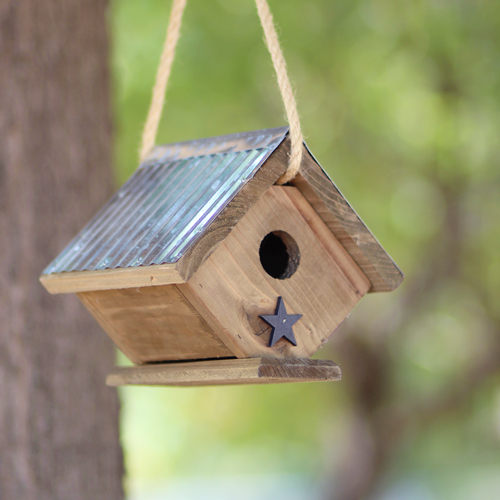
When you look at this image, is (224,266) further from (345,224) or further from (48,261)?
(48,261)

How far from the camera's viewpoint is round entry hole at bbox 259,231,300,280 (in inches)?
58.4

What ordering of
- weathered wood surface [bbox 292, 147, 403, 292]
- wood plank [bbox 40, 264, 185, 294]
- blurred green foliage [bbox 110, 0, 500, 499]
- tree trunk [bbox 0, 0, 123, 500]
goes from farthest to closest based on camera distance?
blurred green foliage [bbox 110, 0, 500, 499] < tree trunk [bbox 0, 0, 123, 500] < weathered wood surface [bbox 292, 147, 403, 292] < wood plank [bbox 40, 264, 185, 294]

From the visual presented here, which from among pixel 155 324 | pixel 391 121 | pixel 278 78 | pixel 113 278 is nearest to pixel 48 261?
pixel 155 324

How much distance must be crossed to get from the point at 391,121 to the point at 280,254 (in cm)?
368

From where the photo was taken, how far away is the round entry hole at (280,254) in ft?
4.87

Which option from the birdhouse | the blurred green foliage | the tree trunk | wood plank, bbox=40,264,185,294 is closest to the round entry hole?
the birdhouse

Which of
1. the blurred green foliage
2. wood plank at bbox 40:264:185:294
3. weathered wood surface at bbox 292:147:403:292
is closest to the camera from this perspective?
wood plank at bbox 40:264:185:294

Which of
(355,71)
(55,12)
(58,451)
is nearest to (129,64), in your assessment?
(355,71)

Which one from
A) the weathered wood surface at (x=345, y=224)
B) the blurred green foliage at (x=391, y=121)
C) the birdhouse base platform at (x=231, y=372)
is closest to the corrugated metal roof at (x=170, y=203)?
the weathered wood surface at (x=345, y=224)

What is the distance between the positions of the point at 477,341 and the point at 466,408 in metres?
0.57

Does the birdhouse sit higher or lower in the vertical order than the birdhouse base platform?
higher

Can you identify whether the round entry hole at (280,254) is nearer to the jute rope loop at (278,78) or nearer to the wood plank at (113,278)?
the jute rope loop at (278,78)

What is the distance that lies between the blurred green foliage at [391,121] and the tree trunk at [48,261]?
1471 millimetres

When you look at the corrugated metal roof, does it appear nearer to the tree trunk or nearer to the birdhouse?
the birdhouse
